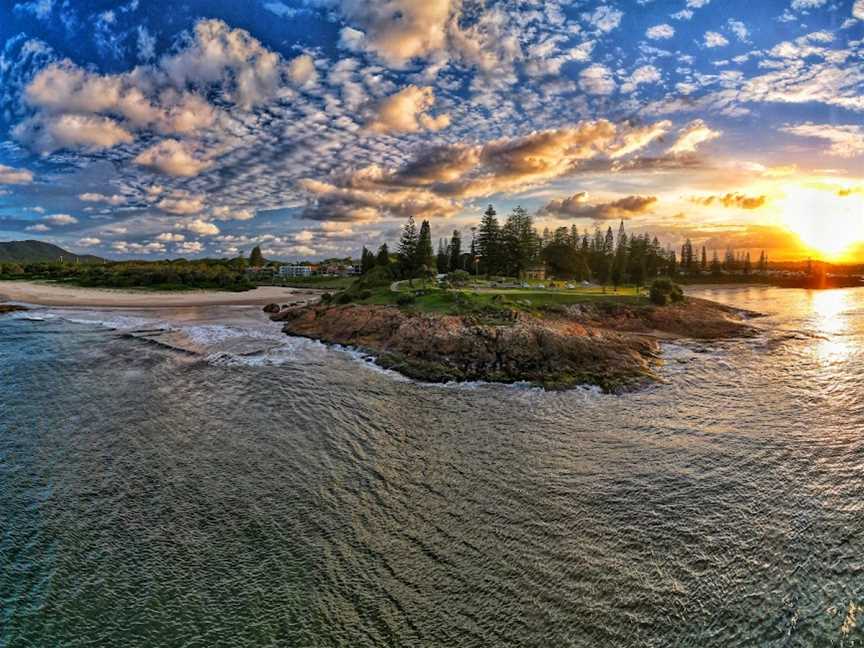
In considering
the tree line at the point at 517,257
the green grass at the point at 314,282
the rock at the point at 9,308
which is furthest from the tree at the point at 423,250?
the green grass at the point at 314,282

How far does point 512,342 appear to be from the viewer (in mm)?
28969

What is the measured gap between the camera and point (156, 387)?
22594mm

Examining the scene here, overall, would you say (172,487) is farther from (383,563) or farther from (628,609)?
(628,609)

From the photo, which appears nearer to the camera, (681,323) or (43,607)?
(43,607)

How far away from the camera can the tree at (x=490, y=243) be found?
85375 mm

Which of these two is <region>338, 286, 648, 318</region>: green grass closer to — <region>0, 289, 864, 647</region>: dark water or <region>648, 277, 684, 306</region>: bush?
<region>648, 277, 684, 306</region>: bush

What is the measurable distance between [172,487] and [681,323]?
4661cm

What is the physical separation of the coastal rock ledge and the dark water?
365 cm

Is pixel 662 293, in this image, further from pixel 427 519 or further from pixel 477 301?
pixel 427 519

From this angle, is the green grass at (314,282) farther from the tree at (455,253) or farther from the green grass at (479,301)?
the green grass at (479,301)

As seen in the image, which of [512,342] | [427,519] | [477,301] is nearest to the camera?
[427,519]

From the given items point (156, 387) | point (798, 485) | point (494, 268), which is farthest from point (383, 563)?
point (494, 268)

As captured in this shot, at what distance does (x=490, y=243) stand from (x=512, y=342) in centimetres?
6024

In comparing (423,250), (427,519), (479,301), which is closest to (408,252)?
(423,250)
